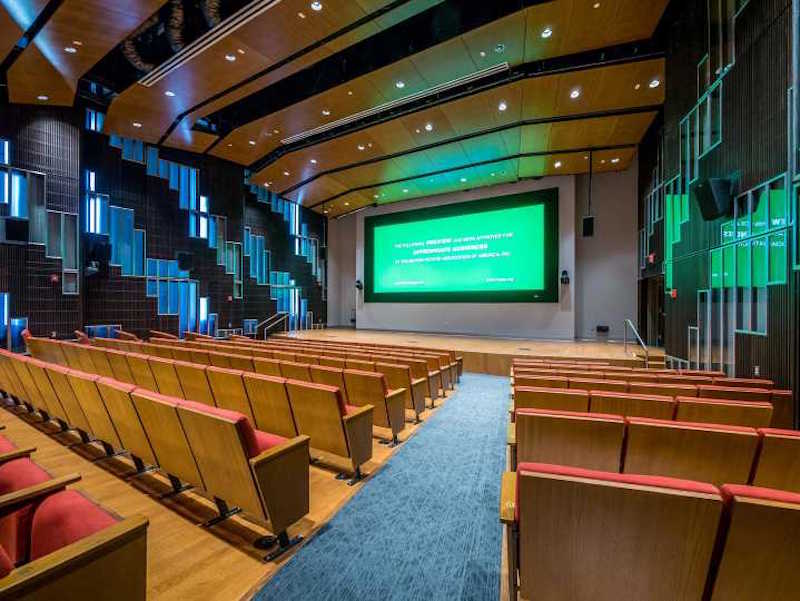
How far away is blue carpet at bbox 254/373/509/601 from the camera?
1.70 m

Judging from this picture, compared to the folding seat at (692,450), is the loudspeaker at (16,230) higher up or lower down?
higher up

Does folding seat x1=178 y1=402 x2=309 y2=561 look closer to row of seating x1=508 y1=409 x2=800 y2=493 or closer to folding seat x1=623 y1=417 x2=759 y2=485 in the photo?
row of seating x1=508 y1=409 x2=800 y2=493

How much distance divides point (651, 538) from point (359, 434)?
203 centimetres

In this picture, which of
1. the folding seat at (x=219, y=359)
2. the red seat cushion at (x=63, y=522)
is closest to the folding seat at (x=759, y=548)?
the red seat cushion at (x=63, y=522)

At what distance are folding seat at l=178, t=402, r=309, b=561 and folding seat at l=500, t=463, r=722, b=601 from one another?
1258mm

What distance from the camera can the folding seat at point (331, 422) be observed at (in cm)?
272

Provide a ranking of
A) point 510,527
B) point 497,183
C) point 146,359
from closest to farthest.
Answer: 1. point 510,527
2. point 146,359
3. point 497,183

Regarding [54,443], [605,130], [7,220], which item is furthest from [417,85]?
[7,220]

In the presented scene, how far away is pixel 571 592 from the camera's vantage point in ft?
4.13

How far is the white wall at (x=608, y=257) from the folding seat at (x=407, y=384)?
9.37m

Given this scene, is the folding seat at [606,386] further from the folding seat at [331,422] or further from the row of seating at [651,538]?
the row of seating at [651,538]

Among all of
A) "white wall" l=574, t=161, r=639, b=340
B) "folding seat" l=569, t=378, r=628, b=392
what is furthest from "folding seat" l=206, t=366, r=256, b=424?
"white wall" l=574, t=161, r=639, b=340

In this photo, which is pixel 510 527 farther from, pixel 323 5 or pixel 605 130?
pixel 605 130

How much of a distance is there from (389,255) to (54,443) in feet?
40.6
